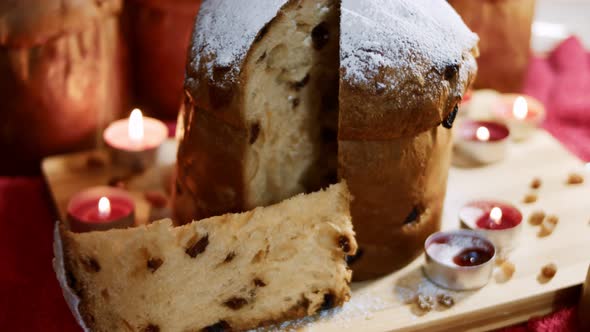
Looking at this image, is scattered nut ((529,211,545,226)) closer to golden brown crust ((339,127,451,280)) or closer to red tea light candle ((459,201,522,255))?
red tea light candle ((459,201,522,255))

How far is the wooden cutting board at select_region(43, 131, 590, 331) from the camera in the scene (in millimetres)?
1830

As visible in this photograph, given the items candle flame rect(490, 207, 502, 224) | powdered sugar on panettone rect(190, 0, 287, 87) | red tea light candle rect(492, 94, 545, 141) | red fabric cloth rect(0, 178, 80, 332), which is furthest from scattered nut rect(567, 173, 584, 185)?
red fabric cloth rect(0, 178, 80, 332)

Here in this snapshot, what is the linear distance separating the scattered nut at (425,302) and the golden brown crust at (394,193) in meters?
0.14

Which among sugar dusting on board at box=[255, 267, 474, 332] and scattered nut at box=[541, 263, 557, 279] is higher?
scattered nut at box=[541, 263, 557, 279]

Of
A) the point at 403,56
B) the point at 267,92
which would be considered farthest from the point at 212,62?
Result: the point at 403,56

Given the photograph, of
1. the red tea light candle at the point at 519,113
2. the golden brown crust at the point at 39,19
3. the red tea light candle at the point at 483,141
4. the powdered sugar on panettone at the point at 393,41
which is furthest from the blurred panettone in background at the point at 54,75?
the red tea light candle at the point at 519,113

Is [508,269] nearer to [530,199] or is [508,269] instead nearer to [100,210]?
[530,199]

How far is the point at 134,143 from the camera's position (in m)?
2.46

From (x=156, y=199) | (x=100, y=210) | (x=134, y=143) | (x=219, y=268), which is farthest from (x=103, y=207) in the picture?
(x=219, y=268)

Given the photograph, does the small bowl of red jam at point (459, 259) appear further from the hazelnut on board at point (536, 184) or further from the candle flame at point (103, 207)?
the candle flame at point (103, 207)

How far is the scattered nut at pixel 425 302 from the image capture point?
1.83 meters

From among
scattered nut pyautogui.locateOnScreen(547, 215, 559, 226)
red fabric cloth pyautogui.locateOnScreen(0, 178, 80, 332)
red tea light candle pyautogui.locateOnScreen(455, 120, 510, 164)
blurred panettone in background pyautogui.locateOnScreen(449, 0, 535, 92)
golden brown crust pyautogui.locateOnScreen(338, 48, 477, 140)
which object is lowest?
red fabric cloth pyautogui.locateOnScreen(0, 178, 80, 332)

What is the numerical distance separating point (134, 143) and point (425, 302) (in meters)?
1.08

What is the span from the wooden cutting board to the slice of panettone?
86mm
